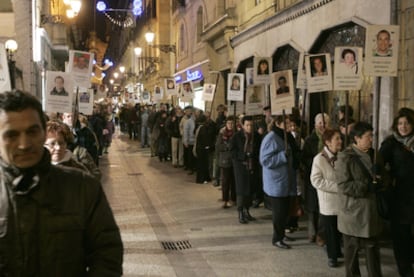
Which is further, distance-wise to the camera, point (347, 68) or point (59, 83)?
point (59, 83)

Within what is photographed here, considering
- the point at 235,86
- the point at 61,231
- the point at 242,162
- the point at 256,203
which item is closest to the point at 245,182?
the point at 242,162

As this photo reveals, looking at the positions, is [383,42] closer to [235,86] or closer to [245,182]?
[245,182]

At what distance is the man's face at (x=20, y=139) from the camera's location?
2498mm

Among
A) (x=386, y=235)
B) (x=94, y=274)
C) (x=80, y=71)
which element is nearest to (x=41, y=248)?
(x=94, y=274)

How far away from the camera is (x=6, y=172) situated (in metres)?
2.50

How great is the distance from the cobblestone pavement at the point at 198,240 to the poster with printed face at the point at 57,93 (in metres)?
2.34

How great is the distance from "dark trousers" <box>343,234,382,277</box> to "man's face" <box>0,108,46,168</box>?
4557 mm

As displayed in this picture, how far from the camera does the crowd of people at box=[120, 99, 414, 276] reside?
6.22 meters

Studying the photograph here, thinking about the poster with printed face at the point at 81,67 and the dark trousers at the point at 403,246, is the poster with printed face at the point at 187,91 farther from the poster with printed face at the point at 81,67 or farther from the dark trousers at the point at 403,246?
the dark trousers at the point at 403,246

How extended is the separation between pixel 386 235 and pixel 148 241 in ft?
12.3

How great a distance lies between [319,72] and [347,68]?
75 cm

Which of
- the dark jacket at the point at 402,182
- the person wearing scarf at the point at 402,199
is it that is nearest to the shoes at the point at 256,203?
the person wearing scarf at the point at 402,199

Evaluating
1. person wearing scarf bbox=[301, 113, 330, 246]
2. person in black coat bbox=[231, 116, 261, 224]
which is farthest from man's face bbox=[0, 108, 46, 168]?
person in black coat bbox=[231, 116, 261, 224]

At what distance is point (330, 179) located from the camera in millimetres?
7242
